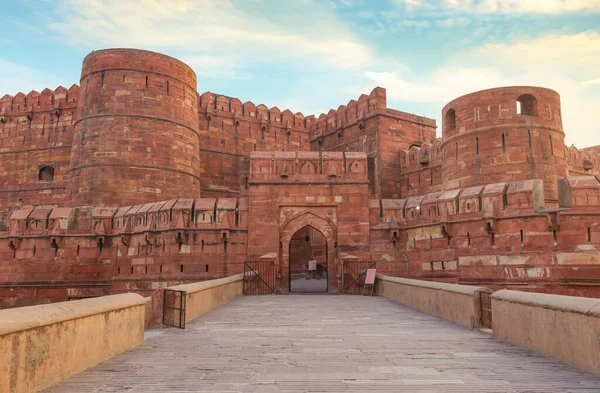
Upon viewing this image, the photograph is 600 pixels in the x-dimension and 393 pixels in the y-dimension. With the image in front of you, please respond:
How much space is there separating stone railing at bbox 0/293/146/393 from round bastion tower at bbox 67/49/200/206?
50.2ft

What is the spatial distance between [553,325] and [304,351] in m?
2.30

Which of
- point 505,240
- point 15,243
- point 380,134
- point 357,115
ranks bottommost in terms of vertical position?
point 505,240

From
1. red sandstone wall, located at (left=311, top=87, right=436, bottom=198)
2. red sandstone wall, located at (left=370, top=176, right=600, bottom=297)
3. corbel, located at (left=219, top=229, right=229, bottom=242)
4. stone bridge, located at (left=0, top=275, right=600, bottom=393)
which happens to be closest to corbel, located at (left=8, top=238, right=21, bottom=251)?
corbel, located at (left=219, top=229, right=229, bottom=242)

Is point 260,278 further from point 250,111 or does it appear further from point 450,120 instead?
point 250,111

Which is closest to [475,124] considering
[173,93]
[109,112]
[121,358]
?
[173,93]

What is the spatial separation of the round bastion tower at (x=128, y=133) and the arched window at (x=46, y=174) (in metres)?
5.62

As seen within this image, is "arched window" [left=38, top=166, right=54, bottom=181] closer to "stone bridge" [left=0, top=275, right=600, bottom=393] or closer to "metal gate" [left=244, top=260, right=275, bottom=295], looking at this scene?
"metal gate" [left=244, top=260, right=275, bottom=295]

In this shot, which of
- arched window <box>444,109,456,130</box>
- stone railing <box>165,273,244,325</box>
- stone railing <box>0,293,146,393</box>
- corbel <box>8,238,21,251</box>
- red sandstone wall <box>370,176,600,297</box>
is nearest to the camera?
stone railing <box>0,293,146,393</box>

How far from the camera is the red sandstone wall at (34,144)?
80.4 feet

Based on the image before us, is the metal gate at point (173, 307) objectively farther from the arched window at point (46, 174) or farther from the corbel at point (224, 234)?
the arched window at point (46, 174)

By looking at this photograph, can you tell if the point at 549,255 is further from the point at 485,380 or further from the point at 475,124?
the point at 485,380

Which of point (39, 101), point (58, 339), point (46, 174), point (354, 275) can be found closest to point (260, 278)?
point (354, 275)

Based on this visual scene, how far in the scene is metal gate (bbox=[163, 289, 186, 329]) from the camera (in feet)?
22.0

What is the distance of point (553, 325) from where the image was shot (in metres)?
4.46
